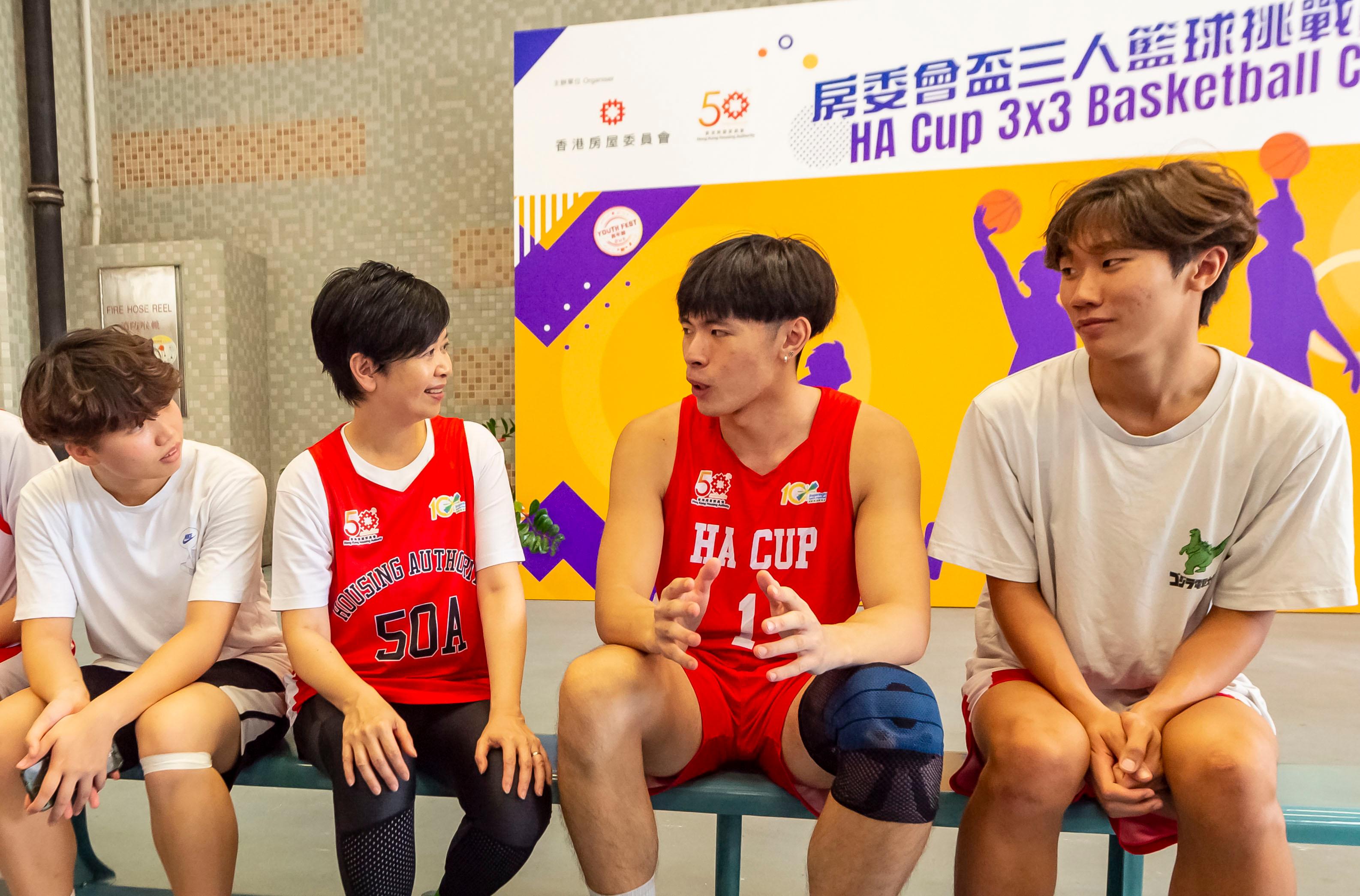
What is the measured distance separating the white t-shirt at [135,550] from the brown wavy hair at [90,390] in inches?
5.6

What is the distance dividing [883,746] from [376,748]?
2.31 ft

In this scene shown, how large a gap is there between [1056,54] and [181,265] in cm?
453

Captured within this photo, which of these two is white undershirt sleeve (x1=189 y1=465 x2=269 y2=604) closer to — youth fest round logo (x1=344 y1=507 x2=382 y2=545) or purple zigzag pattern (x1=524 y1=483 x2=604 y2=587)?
youth fest round logo (x1=344 y1=507 x2=382 y2=545)

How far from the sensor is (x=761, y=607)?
1.32 meters

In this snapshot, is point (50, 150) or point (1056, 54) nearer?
point (1056, 54)

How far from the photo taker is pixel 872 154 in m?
3.61

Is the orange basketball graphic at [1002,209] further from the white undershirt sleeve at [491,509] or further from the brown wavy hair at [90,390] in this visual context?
the brown wavy hair at [90,390]

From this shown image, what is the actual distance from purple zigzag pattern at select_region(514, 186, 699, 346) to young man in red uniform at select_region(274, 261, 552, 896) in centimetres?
249

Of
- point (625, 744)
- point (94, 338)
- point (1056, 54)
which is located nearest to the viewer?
point (625, 744)

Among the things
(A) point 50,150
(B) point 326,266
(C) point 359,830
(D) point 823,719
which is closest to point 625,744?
(D) point 823,719

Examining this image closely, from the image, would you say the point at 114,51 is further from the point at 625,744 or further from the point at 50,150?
the point at 625,744

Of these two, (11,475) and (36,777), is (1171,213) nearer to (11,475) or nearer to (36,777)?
(36,777)

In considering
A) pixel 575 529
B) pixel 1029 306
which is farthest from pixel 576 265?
pixel 1029 306

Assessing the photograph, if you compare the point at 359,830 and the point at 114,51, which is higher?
the point at 114,51
